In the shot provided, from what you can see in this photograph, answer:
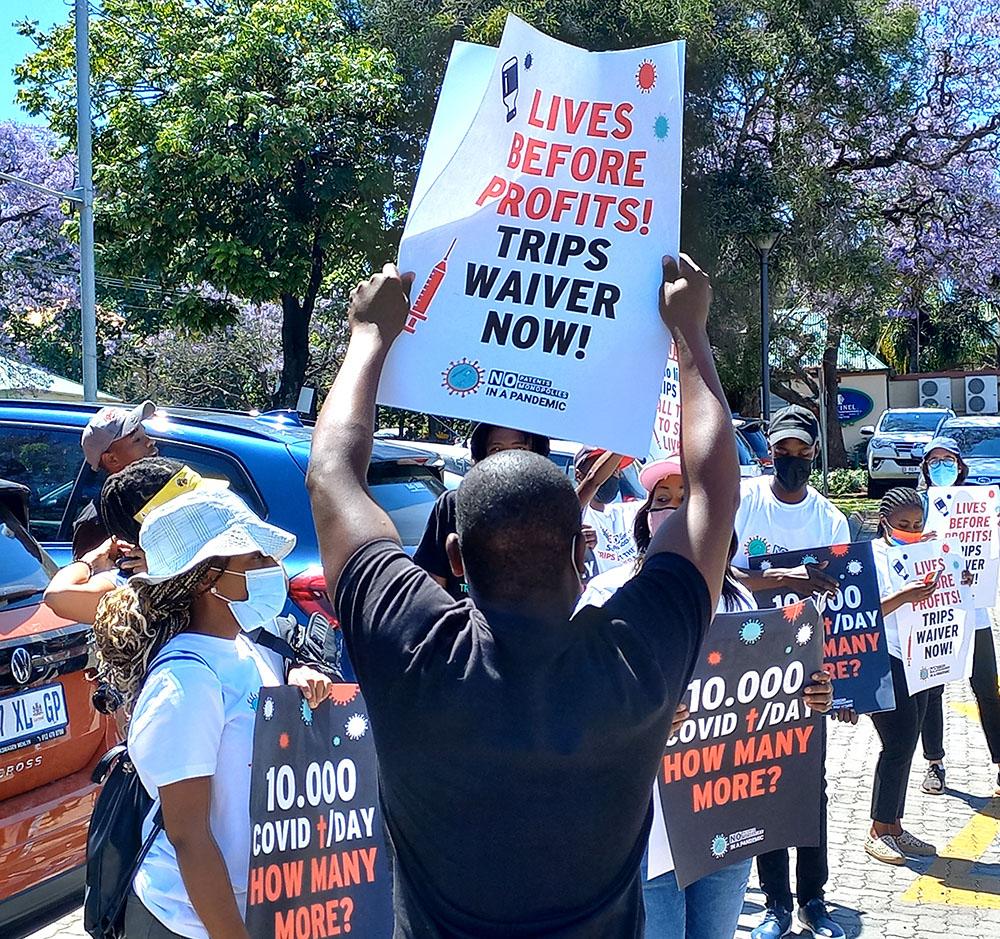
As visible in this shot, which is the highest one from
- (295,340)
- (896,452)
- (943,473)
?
(295,340)

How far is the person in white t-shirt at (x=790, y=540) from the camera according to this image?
4.68 metres

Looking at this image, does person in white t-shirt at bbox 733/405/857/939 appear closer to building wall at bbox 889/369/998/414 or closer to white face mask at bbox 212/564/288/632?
white face mask at bbox 212/564/288/632

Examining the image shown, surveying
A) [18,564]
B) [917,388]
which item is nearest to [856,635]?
[18,564]

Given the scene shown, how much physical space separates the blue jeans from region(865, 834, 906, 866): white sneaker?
89.3 inches

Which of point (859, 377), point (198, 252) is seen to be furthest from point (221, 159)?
point (859, 377)

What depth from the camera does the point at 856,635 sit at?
4.97m

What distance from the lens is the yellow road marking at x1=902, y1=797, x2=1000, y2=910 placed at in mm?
5031

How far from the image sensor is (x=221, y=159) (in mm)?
17781

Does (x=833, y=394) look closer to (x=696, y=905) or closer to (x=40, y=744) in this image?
(x=696, y=905)

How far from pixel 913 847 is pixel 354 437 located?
14.9 ft

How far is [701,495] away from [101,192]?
20314 mm

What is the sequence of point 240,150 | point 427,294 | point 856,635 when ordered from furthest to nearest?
point 240,150 < point 856,635 < point 427,294

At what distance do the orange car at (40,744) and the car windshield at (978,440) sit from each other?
780 inches

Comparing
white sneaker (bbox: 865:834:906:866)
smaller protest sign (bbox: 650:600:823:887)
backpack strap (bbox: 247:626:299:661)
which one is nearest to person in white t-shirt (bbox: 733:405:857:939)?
white sneaker (bbox: 865:834:906:866)
